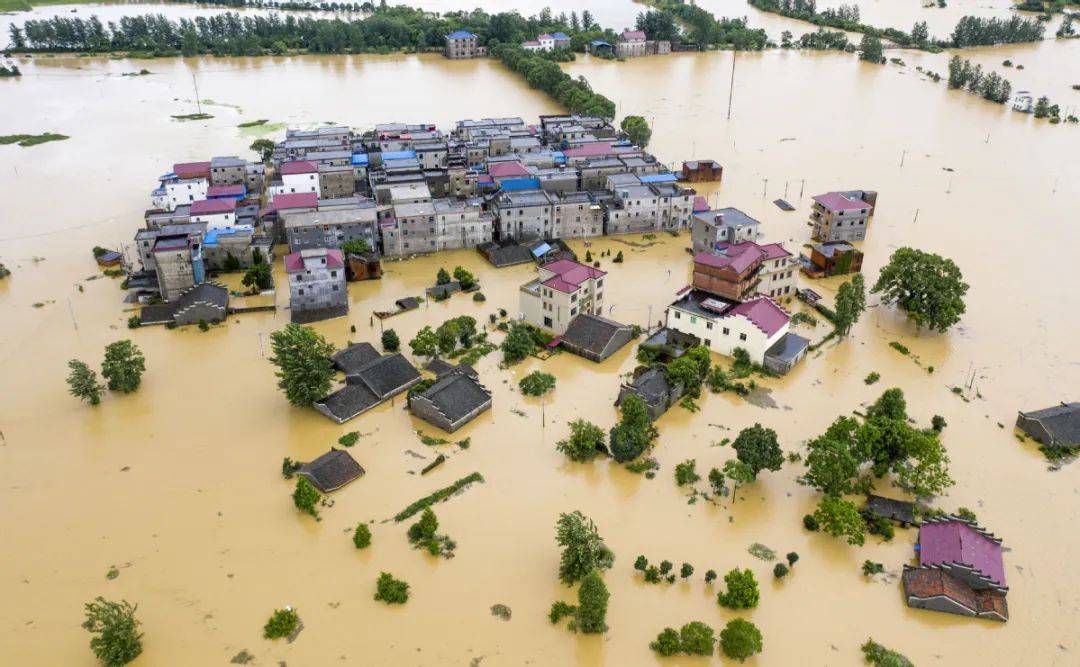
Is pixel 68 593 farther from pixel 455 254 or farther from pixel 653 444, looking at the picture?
pixel 455 254

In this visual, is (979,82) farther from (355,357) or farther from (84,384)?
(84,384)

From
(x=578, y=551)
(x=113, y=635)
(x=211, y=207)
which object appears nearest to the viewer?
(x=113, y=635)


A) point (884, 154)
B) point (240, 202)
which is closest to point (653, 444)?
point (240, 202)

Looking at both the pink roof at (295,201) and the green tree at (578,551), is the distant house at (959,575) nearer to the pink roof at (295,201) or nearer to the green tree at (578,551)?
the green tree at (578,551)

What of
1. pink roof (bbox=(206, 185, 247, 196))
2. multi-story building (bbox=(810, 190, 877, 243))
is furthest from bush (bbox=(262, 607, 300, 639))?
multi-story building (bbox=(810, 190, 877, 243))

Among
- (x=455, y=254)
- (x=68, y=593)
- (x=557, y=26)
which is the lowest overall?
(x=68, y=593)

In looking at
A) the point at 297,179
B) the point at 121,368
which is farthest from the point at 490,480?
the point at 297,179

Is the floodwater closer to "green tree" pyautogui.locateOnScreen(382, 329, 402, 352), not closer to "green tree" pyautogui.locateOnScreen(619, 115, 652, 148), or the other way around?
"green tree" pyautogui.locateOnScreen(382, 329, 402, 352)

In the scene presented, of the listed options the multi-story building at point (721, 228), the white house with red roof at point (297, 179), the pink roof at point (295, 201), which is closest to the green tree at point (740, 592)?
the multi-story building at point (721, 228)
